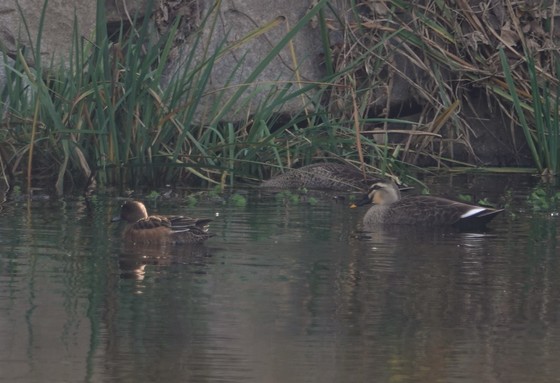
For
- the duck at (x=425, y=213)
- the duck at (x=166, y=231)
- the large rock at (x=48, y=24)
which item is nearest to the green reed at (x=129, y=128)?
the duck at (x=425, y=213)

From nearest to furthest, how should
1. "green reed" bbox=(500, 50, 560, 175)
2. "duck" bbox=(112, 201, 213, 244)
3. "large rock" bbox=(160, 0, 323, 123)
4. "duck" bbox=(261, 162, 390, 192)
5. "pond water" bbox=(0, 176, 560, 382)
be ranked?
"pond water" bbox=(0, 176, 560, 382)
"duck" bbox=(112, 201, 213, 244)
"duck" bbox=(261, 162, 390, 192)
"green reed" bbox=(500, 50, 560, 175)
"large rock" bbox=(160, 0, 323, 123)

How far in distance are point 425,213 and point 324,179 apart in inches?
80.7

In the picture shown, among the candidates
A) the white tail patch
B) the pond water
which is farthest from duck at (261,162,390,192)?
the white tail patch

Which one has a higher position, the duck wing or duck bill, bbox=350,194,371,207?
duck bill, bbox=350,194,371,207

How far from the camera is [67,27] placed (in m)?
15.2

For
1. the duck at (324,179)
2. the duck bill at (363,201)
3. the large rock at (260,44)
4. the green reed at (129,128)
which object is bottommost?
the duck bill at (363,201)

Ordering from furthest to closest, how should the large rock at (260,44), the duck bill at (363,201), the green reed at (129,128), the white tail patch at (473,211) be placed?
the large rock at (260,44) < the duck bill at (363,201) < the green reed at (129,128) < the white tail patch at (473,211)

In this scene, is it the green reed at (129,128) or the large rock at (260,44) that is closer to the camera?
the green reed at (129,128)

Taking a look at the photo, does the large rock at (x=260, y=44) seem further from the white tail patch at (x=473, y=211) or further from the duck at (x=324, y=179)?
the white tail patch at (x=473, y=211)

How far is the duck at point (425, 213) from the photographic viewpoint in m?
10.5

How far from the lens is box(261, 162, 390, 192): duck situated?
12562 millimetres

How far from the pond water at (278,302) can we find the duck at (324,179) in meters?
1.82

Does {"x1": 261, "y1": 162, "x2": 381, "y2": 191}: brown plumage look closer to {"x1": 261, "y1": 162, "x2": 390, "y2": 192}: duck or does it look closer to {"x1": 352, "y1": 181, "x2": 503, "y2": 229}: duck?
{"x1": 261, "y1": 162, "x2": 390, "y2": 192}: duck

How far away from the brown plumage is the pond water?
1.82 m
